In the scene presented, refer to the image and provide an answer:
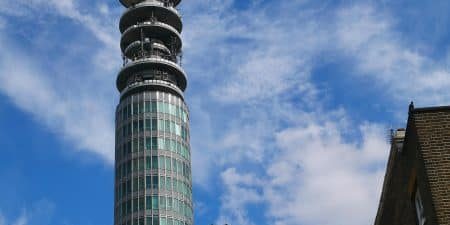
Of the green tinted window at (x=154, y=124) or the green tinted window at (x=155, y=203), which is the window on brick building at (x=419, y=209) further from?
the green tinted window at (x=154, y=124)

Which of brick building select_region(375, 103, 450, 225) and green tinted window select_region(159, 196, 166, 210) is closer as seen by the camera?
brick building select_region(375, 103, 450, 225)

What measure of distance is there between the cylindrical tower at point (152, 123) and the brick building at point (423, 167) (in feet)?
347

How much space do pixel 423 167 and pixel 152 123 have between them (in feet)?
389

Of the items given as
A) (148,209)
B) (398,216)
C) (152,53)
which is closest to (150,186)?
(148,209)

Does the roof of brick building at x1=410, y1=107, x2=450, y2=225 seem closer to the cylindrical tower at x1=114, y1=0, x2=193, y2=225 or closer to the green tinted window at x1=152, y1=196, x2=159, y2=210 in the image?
the cylindrical tower at x1=114, y1=0, x2=193, y2=225

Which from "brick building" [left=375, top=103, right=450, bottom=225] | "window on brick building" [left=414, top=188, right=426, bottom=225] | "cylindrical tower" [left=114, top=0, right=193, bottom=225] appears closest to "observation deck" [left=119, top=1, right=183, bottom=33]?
"cylindrical tower" [left=114, top=0, right=193, bottom=225]

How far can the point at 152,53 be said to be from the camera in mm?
147375

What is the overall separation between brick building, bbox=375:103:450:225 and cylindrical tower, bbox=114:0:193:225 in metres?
106

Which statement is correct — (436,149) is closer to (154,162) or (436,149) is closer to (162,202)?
(162,202)

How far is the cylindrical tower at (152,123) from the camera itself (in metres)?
132

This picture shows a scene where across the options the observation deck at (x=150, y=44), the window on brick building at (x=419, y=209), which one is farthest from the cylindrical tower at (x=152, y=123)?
the window on brick building at (x=419, y=209)

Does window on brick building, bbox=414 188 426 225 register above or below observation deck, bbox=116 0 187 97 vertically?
below

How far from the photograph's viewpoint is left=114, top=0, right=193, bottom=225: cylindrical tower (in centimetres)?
13212

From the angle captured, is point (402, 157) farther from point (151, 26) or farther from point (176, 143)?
point (151, 26)
